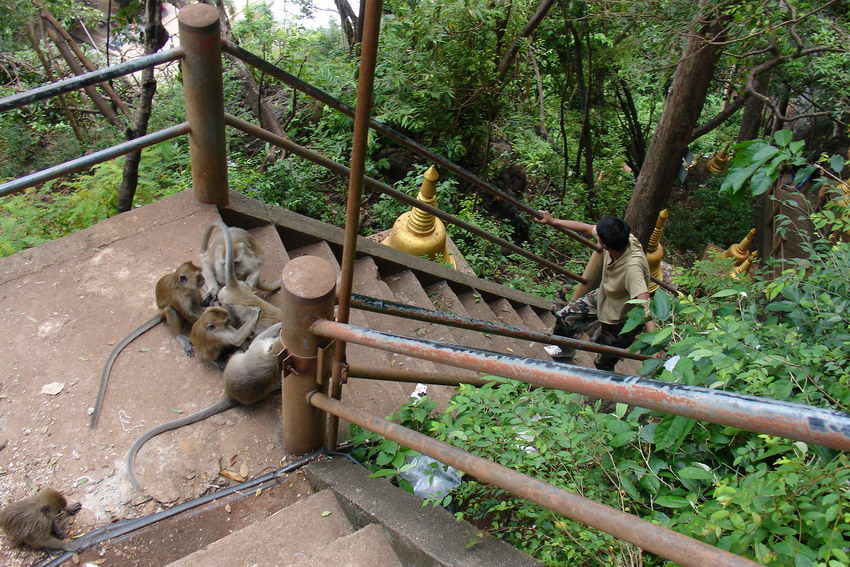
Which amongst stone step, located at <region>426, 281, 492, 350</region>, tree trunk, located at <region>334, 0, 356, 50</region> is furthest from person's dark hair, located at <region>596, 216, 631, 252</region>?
tree trunk, located at <region>334, 0, 356, 50</region>

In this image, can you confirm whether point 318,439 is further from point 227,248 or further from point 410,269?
point 410,269

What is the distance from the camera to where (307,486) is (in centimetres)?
260

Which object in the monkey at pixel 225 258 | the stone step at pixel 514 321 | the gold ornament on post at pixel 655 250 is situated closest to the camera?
the monkey at pixel 225 258

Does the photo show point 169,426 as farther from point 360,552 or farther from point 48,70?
point 48,70

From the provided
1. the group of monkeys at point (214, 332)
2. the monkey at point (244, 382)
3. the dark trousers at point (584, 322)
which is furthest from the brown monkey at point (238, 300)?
the dark trousers at point (584, 322)

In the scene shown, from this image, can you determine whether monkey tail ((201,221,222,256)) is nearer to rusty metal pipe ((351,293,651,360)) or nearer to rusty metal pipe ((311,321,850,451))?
rusty metal pipe ((351,293,651,360))

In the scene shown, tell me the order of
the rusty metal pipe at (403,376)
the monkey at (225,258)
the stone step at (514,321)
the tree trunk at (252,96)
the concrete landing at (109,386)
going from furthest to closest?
the tree trunk at (252,96) < the stone step at (514,321) < the monkey at (225,258) < the concrete landing at (109,386) < the rusty metal pipe at (403,376)

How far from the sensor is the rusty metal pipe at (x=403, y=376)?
235cm

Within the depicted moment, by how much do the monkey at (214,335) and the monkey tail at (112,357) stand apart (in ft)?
0.95

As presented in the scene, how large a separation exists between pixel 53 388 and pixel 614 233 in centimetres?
359

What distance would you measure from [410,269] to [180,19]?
240 cm

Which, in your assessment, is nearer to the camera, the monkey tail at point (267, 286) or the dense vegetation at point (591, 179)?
the dense vegetation at point (591, 179)

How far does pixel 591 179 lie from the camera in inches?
411

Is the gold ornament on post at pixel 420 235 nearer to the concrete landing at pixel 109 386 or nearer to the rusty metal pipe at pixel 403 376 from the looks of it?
the concrete landing at pixel 109 386
